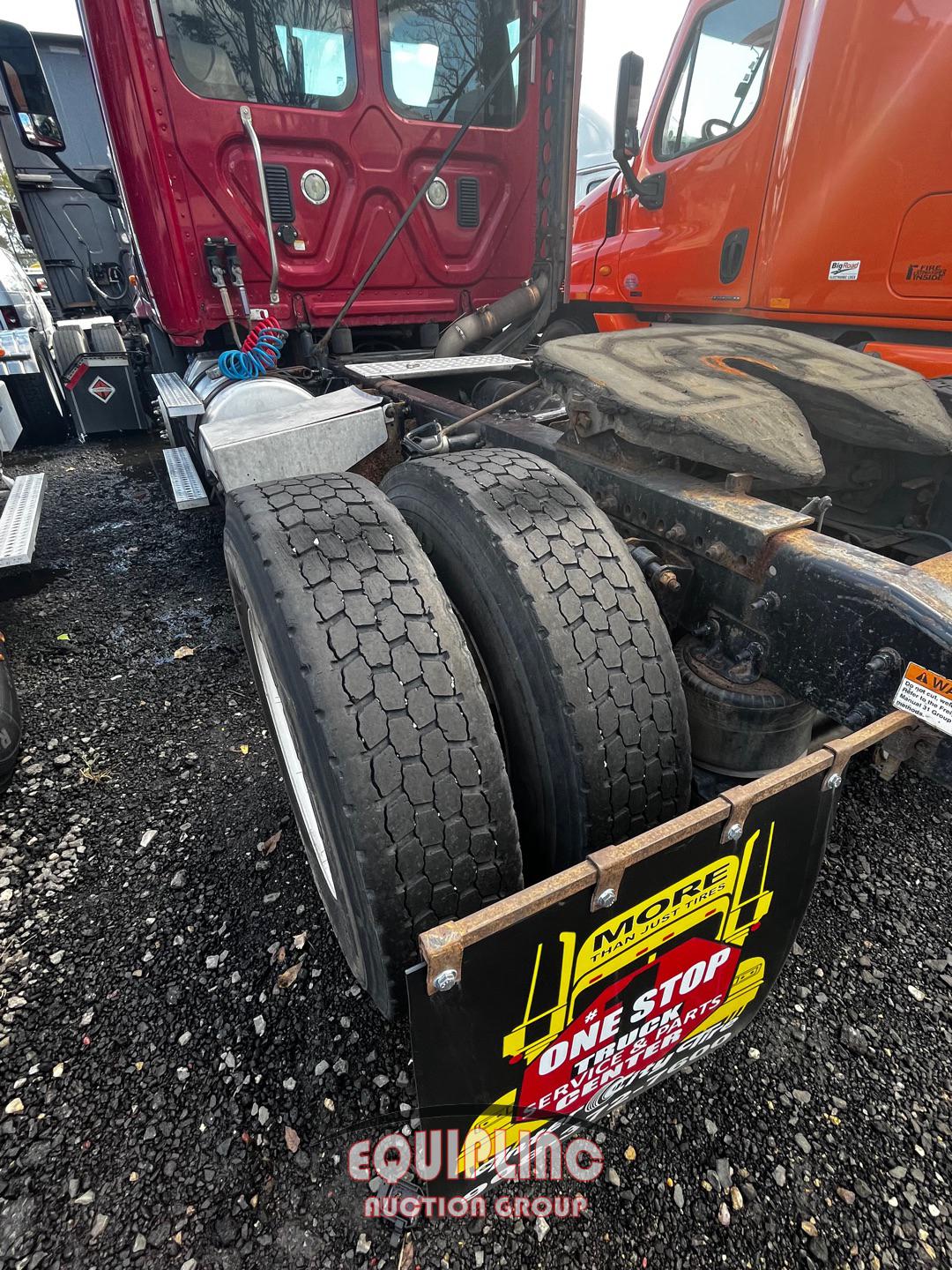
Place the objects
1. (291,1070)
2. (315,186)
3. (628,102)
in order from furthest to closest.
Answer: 1. (315,186)
2. (628,102)
3. (291,1070)

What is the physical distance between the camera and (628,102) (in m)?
3.50

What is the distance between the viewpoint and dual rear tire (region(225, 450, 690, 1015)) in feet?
3.97

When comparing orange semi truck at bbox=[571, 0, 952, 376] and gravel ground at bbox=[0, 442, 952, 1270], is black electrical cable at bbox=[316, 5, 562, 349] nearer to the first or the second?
orange semi truck at bbox=[571, 0, 952, 376]

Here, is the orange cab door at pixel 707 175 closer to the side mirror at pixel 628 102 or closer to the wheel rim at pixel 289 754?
the side mirror at pixel 628 102

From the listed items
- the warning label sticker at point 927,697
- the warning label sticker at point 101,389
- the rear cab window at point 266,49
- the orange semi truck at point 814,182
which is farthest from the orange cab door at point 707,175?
the warning label sticker at point 101,389

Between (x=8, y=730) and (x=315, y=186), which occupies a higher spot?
(x=315, y=186)

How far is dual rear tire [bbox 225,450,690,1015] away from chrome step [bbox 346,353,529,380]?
6.28 feet

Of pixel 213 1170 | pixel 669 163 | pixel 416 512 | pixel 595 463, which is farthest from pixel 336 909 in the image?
pixel 669 163

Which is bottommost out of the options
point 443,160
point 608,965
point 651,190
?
point 608,965

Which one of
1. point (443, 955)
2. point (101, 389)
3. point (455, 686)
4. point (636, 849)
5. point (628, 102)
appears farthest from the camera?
point (101, 389)

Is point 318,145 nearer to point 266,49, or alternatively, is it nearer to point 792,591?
point 266,49

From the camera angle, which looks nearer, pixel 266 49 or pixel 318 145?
pixel 266 49

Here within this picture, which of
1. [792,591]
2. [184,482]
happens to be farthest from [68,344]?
[792,591]

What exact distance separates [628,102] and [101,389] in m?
5.62
